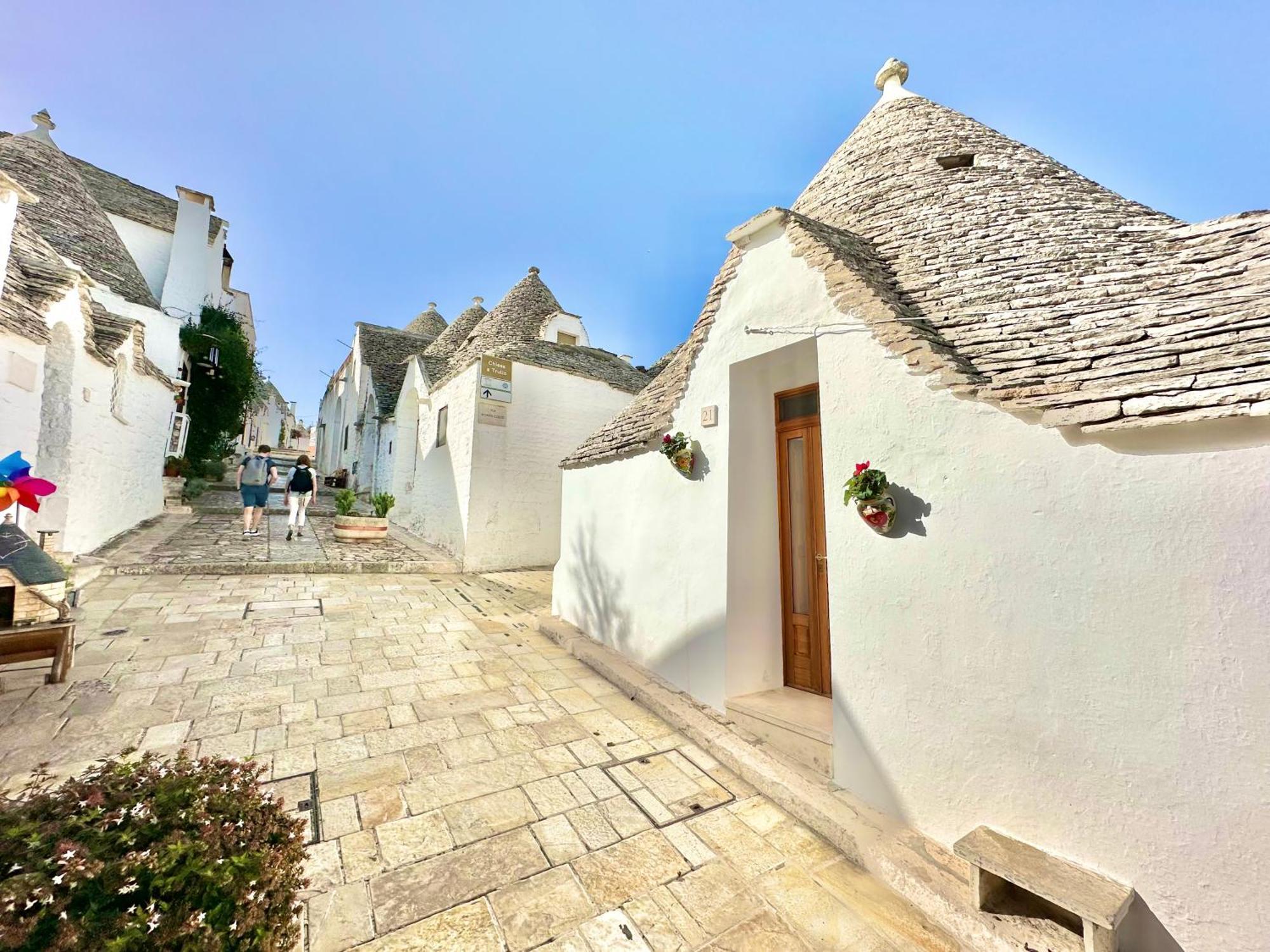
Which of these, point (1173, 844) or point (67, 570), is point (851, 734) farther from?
point (67, 570)

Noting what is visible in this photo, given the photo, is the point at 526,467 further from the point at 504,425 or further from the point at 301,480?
the point at 301,480

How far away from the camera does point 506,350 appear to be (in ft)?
34.9

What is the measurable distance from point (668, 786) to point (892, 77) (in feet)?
29.3

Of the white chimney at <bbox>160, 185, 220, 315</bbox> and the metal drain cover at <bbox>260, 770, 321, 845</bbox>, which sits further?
the white chimney at <bbox>160, 185, 220, 315</bbox>

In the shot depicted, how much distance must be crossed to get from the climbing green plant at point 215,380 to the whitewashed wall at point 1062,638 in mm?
18597

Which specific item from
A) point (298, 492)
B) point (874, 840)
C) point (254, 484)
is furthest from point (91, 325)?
point (874, 840)

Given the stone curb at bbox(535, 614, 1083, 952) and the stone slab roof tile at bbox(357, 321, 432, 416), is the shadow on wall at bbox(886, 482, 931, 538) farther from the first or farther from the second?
Answer: the stone slab roof tile at bbox(357, 321, 432, 416)

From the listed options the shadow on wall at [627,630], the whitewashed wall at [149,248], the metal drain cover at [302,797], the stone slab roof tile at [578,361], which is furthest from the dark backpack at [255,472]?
the metal drain cover at [302,797]

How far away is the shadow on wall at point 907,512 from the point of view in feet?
8.93

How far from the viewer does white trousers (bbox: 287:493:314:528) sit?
11.4 meters

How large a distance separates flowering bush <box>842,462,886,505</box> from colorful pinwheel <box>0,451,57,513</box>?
618 cm

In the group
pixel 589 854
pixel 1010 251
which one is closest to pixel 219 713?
pixel 589 854

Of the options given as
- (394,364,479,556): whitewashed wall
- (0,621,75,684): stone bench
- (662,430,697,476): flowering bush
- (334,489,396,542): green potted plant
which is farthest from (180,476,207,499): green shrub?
(662,430,697,476): flowering bush

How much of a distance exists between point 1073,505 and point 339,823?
4.10 meters
